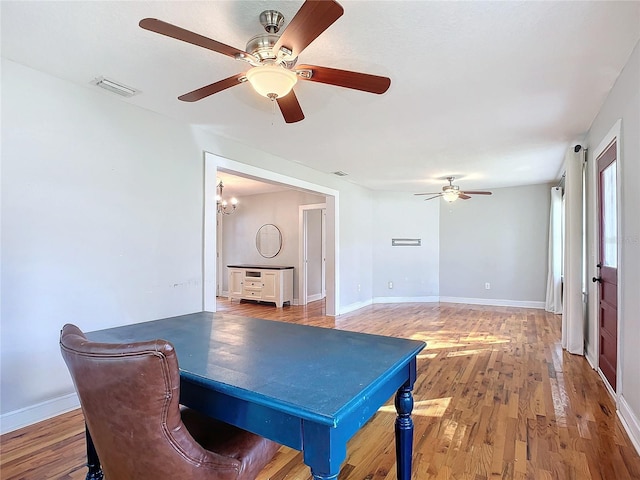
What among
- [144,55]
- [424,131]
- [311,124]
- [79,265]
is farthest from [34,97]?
[424,131]

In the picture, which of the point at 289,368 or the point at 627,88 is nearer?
the point at 289,368

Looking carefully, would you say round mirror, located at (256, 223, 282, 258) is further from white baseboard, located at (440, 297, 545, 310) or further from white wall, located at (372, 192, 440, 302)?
white baseboard, located at (440, 297, 545, 310)

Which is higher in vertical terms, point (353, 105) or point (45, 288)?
point (353, 105)

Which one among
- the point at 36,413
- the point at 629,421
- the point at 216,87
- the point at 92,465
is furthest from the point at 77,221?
the point at 629,421

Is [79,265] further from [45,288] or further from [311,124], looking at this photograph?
[311,124]

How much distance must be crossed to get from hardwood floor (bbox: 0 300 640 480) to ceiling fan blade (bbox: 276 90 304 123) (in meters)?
2.01

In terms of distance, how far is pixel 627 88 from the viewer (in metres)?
2.21

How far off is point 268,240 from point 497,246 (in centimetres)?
469

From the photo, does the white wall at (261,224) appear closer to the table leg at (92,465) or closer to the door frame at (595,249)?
the door frame at (595,249)

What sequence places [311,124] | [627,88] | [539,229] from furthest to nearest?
[539,229], [311,124], [627,88]

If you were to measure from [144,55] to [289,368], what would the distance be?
2033mm

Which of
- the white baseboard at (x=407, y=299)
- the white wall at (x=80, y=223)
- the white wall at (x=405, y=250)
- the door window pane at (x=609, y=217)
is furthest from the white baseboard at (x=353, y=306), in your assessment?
the door window pane at (x=609, y=217)

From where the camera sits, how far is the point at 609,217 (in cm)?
281

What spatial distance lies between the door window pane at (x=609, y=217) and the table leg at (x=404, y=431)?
2261mm
